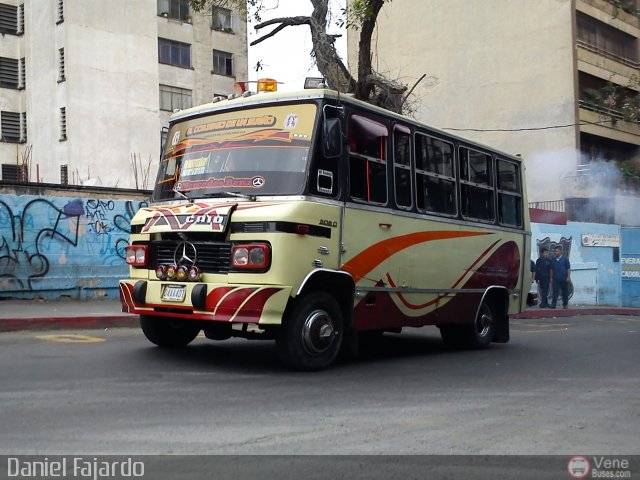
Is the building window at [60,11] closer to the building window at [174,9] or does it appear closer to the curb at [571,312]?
the building window at [174,9]

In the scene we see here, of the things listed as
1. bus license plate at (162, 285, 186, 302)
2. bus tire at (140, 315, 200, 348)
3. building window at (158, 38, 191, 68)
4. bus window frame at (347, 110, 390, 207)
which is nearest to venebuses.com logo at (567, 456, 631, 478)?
bus window frame at (347, 110, 390, 207)

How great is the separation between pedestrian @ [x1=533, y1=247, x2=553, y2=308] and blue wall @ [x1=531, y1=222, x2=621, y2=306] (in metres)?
0.70

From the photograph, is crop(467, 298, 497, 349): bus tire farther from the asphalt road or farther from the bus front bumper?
the bus front bumper

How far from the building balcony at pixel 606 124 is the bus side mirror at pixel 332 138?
2715 centimetres

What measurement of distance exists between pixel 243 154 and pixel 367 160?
54.0 inches

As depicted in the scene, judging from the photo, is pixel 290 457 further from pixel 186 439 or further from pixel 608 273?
pixel 608 273

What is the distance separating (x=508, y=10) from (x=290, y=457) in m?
32.8

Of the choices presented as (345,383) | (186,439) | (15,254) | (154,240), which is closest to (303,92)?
(154,240)

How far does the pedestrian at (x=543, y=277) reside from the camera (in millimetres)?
22422

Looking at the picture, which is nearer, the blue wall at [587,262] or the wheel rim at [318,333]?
the wheel rim at [318,333]

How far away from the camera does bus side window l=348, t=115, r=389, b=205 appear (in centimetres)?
772

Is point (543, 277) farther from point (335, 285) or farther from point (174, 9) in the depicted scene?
point (174, 9)

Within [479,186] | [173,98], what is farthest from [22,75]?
[479,186]

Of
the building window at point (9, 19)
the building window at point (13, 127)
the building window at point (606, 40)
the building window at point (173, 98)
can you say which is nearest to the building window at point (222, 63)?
the building window at point (173, 98)
